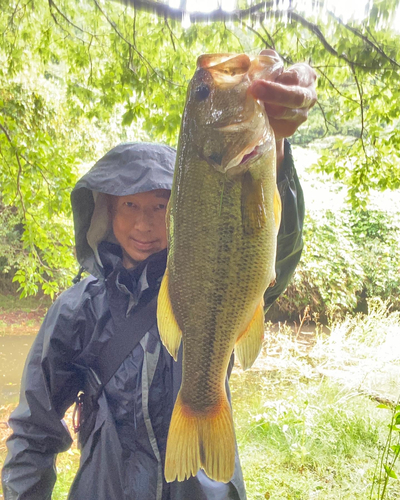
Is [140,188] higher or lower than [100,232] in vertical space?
higher

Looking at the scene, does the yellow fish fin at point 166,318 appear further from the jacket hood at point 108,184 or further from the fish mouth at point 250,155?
the jacket hood at point 108,184

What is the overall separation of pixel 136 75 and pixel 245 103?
3.80m

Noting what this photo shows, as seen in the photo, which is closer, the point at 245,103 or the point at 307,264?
the point at 245,103

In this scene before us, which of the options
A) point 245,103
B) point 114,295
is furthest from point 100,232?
point 245,103

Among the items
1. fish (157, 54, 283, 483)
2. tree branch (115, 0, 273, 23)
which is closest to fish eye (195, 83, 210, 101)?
fish (157, 54, 283, 483)

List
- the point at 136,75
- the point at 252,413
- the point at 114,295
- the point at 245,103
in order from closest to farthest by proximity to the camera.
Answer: the point at 245,103 < the point at 114,295 < the point at 136,75 < the point at 252,413

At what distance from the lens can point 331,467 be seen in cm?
401

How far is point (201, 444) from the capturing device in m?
1.17

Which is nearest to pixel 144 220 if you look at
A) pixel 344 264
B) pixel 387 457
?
pixel 387 457

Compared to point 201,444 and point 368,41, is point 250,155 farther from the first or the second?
point 368,41

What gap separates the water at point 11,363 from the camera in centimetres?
738

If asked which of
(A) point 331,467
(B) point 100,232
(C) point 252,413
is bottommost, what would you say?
(C) point 252,413

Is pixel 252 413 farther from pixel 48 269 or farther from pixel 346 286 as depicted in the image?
pixel 346 286

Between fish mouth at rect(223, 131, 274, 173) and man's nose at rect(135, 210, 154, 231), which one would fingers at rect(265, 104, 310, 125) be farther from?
man's nose at rect(135, 210, 154, 231)
